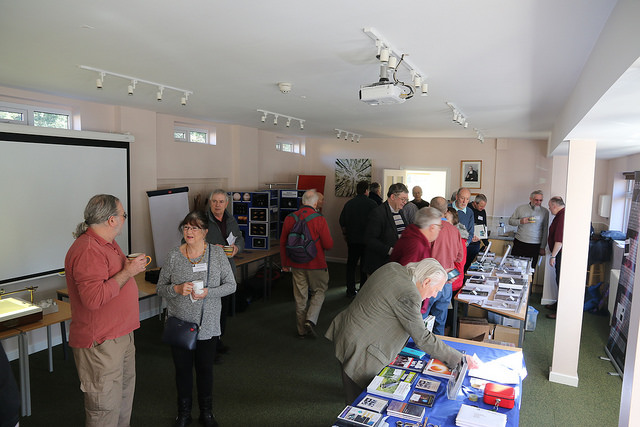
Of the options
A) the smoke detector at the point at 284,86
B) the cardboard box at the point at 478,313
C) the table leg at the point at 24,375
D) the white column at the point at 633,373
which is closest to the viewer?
the white column at the point at 633,373

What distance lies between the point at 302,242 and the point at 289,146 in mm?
4700

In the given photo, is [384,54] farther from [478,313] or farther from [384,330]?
[478,313]

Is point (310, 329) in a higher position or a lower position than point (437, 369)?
lower

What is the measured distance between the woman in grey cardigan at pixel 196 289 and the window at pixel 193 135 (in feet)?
11.9

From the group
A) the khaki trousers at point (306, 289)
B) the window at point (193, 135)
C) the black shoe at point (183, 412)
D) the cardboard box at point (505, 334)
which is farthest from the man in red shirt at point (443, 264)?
the window at point (193, 135)

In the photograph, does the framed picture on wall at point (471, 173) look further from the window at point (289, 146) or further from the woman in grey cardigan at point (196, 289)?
the woman in grey cardigan at point (196, 289)

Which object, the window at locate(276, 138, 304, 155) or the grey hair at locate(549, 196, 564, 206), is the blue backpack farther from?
the window at locate(276, 138, 304, 155)

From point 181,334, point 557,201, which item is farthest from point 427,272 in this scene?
point 557,201

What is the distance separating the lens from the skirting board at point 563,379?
3834 millimetres

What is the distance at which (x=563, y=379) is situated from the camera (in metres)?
3.86

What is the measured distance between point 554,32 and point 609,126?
1156mm

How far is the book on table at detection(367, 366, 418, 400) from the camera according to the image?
205cm

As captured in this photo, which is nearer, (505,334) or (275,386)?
(275,386)

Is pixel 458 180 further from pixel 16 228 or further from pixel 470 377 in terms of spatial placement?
pixel 16 228
